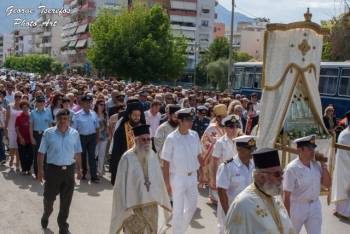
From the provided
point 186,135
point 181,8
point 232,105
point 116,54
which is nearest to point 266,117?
point 232,105

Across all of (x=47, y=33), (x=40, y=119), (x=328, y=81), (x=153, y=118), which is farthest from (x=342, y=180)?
(x=47, y=33)

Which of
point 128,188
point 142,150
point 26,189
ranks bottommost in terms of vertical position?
point 26,189

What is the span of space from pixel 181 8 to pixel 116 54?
6225cm

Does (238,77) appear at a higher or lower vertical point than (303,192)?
higher

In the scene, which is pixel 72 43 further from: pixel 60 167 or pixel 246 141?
pixel 246 141

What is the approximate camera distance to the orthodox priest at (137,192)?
616cm

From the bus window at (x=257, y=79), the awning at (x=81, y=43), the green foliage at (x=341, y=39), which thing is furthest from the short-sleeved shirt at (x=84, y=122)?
the awning at (x=81, y=43)

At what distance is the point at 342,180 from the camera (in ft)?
30.8

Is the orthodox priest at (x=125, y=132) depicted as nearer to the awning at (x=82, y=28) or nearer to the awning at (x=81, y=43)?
the awning at (x=81, y=43)

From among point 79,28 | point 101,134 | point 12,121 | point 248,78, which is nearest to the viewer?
point 101,134

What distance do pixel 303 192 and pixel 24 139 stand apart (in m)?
7.71

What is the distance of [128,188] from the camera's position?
242 inches

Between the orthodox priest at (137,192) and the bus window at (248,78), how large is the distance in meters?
Result: 20.6

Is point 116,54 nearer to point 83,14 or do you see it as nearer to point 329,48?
point 329,48
